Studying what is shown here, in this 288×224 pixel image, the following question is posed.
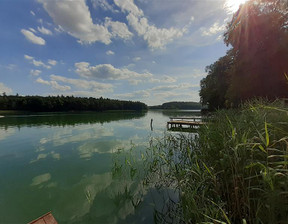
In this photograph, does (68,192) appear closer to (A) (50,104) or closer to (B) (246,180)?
(B) (246,180)

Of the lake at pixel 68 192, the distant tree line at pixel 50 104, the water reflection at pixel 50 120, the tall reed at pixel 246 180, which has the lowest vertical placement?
the lake at pixel 68 192

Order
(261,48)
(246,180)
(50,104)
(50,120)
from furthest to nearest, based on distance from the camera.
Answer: (50,104), (50,120), (261,48), (246,180)

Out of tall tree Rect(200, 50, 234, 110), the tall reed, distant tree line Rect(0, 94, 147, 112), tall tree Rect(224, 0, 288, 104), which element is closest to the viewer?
the tall reed

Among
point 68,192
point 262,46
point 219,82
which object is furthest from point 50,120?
point 262,46

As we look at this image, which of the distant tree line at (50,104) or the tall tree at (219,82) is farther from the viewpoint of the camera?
the distant tree line at (50,104)

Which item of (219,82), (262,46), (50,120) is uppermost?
(262,46)

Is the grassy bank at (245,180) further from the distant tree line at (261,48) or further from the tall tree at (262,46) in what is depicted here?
the tall tree at (262,46)

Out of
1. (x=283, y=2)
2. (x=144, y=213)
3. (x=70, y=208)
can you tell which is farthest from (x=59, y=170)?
(x=283, y=2)

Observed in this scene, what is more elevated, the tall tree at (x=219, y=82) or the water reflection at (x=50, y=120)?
the tall tree at (x=219, y=82)

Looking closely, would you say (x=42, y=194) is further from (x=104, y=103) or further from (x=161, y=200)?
(x=104, y=103)

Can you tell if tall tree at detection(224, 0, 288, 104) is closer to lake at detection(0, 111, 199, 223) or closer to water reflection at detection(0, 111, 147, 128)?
lake at detection(0, 111, 199, 223)

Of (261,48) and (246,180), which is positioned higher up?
(261,48)

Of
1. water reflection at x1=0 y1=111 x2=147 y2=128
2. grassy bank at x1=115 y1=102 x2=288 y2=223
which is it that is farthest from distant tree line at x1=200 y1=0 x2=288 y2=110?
water reflection at x1=0 y1=111 x2=147 y2=128

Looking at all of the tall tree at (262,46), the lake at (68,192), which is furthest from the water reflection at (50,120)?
the tall tree at (262,46)
